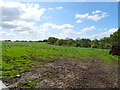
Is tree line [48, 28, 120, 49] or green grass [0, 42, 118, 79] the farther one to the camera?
tree line [48, 28, 120, 49]

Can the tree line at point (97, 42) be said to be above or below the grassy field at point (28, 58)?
above

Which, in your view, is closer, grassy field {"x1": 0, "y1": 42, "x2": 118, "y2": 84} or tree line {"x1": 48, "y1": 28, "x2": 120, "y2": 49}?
grassy field {"x1": 0, "y1": 42, "x2": 118, "y2": 84}

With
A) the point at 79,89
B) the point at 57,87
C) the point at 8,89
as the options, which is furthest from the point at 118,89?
the point at 8,89

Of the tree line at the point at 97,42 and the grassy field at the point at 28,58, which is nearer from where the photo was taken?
the grassy field at the point at 28,58

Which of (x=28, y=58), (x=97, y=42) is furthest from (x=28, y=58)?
(x=97, y=42)

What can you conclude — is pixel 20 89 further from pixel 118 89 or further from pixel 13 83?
pixel 118 89

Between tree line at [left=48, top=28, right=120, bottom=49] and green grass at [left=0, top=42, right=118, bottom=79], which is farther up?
tree line at [left=48, top=28, right=120, bottom=49]

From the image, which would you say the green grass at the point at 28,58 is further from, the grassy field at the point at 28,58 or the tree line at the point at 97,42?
the tree line at the point at 97,42

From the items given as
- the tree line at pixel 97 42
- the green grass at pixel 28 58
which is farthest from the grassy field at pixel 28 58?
the tree line at pixel 97 42

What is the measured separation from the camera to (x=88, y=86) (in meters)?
4.90

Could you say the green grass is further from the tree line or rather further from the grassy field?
the tree line

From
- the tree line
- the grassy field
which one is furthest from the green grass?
the tree line

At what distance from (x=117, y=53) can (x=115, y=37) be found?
29.8 ft

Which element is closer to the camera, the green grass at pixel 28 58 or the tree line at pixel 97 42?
the green grass at pixel 28 58
